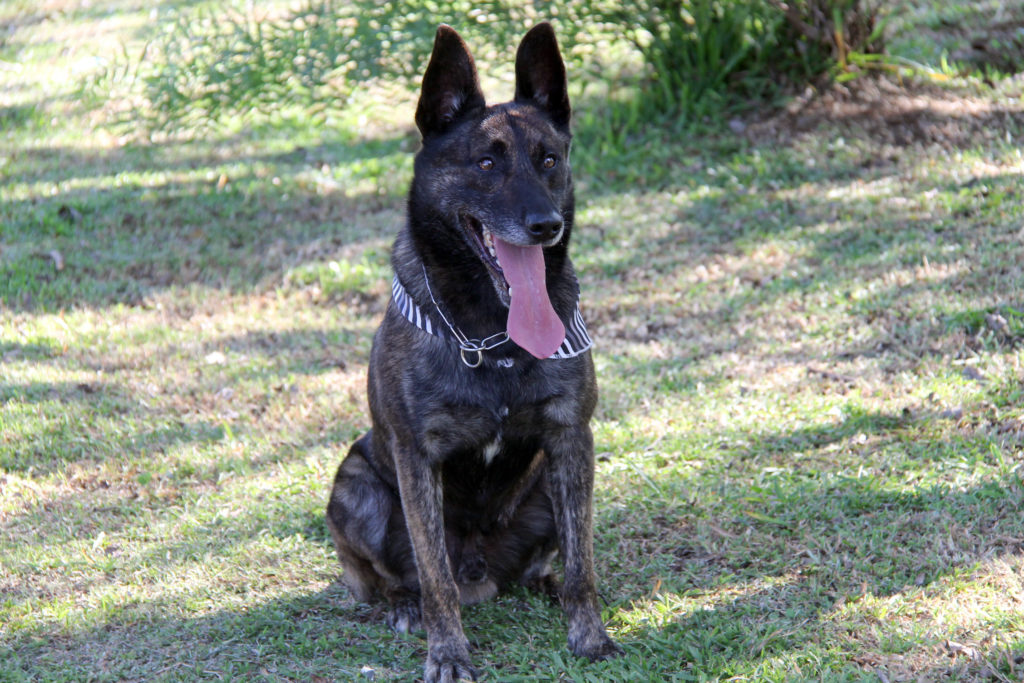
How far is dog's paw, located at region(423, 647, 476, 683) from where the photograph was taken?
3369 millimetres

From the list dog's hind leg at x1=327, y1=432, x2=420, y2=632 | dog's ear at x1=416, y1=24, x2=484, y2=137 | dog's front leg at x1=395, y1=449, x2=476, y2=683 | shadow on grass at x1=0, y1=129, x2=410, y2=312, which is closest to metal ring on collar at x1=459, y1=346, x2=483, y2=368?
dog's front leg at x1=395, y1=449, x2=476, y2=683

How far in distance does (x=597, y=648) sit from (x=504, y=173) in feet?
5.53

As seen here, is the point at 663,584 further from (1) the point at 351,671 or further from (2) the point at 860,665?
(1) the point at 351,671

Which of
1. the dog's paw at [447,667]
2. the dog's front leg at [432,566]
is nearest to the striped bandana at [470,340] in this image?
the dog's front leg at [432,566]

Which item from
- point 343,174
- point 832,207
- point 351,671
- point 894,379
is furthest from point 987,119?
point 351,671

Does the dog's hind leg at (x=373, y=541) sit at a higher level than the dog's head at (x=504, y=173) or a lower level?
lower

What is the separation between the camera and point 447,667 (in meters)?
3.39

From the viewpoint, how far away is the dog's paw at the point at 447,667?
337 centimetres

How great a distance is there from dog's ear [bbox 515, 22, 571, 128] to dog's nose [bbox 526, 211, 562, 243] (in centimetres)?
63

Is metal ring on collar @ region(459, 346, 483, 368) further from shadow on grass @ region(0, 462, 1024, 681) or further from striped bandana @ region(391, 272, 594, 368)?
shadow on grass @ region(0, 462, 1024, 681)

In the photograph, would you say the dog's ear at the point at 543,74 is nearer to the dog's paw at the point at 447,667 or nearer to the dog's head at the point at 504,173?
the dog's head at the point at 504,173

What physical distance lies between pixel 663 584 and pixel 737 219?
164 inches

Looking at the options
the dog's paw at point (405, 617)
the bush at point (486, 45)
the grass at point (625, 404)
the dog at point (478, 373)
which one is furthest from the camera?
the bush at point (486, 45)

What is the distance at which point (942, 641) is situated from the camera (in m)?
3.31
